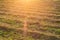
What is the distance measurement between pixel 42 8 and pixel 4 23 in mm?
2646

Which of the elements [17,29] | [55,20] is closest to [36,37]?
[17,29]

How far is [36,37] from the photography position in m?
7.61

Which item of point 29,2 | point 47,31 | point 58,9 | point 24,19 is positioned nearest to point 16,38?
point 47,31

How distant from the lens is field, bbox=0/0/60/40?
775cm

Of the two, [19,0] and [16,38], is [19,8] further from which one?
[16,38]

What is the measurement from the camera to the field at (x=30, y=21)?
7746mm

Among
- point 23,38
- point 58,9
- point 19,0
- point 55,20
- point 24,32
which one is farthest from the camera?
point 19,0

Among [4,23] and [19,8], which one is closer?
[4,23]

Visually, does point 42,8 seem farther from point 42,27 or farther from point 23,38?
point 23,38

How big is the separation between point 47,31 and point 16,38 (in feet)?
3.93

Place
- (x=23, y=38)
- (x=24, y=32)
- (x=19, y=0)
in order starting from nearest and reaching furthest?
(x=23, y=38) < (x=24, y=32) < (x=19, y=0)

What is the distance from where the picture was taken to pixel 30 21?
895cm

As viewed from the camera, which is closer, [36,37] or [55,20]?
[36,37]

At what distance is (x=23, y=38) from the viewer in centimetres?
752
